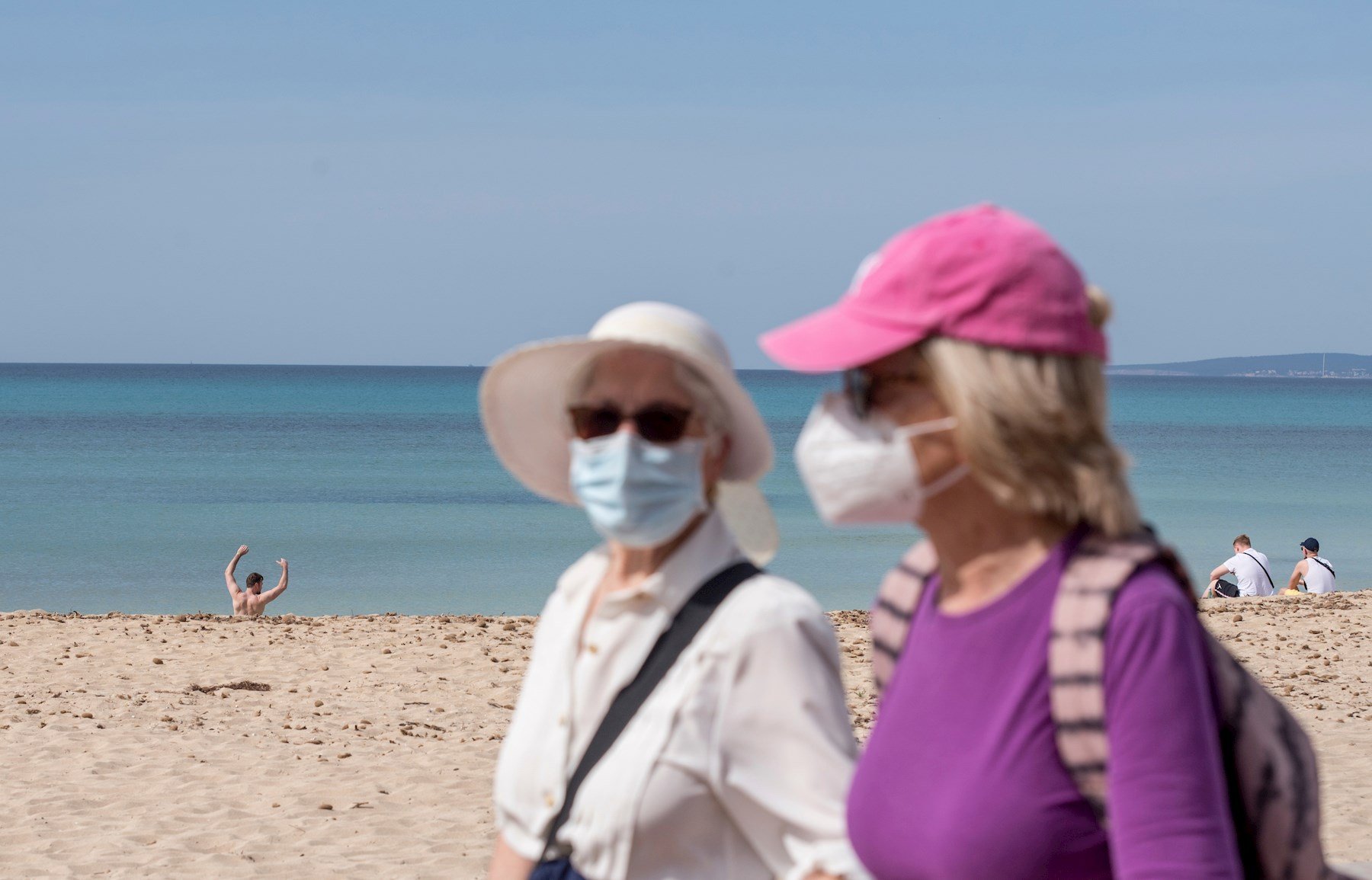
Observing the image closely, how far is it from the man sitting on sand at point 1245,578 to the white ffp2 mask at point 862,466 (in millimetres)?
16944

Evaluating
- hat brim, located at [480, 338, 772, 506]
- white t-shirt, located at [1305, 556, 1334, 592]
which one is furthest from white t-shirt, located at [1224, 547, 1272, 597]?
hat brim, located at [480, 338, 772, 506]

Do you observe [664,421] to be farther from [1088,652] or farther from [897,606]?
[1088,652]

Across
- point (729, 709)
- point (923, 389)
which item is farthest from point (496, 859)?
point (923, 389)

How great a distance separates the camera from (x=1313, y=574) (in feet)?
59.6

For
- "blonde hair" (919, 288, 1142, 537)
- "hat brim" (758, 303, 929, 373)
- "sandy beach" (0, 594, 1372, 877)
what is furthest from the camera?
"sandy beach" (0, 594, 1372, 877)

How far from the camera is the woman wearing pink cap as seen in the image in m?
1.60

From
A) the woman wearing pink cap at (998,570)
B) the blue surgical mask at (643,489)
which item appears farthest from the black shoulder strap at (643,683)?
the woman wearing pink cap at (998,570)

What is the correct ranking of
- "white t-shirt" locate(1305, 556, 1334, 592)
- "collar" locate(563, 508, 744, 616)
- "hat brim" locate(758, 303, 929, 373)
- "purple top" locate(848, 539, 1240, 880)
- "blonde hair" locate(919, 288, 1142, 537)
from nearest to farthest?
"purple top" locate(848, 539, 1240, 880), "blonde hair" locate(919, 288, 1142, 537), "hat brim" locate(758, 303, 929, 373), "collar" locate(563, 508, 744, 616), "white t-shirt" locate(1305, 556, 1334, 592)

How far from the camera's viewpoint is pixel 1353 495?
4812 cm

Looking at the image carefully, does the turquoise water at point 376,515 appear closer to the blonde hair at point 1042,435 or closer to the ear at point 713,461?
the blonde hair at point 1042,435

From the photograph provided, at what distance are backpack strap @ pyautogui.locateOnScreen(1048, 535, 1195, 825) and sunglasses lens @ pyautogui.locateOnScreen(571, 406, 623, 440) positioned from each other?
3.92 feet

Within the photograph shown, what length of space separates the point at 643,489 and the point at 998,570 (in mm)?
899

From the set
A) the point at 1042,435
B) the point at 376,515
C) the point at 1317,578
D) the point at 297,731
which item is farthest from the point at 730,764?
the point at 376,515

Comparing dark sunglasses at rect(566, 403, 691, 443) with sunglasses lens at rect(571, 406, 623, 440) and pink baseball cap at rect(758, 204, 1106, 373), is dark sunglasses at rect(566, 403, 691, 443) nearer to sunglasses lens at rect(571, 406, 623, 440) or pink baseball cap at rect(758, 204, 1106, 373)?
sunglasses lens at rect(571, 406, 623, 440)
